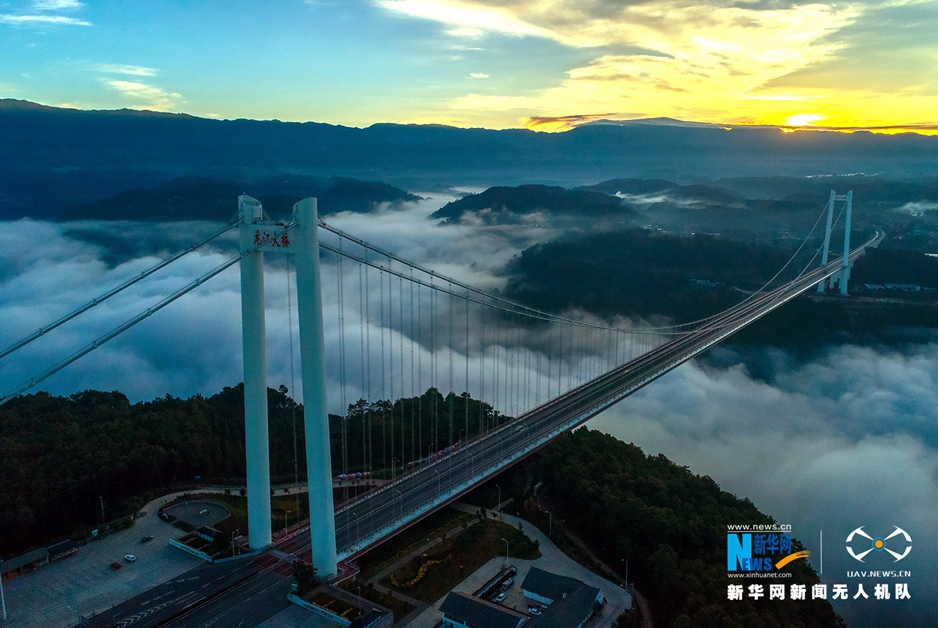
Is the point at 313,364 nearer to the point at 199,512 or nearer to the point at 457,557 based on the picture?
the point at 457,557

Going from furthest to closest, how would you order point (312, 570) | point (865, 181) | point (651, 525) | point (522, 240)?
point (865, 181) → point (522, 240) → point (651, 525) → point (312, 570)

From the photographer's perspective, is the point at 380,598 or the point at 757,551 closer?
the point at 380,598

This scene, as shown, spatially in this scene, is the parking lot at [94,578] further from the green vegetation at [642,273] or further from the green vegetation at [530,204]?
the green vegetation at [530,204]

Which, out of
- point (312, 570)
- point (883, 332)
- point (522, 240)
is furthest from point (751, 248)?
point (312, 570)

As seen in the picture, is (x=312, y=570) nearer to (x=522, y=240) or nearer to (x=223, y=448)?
(x=223, y=448)

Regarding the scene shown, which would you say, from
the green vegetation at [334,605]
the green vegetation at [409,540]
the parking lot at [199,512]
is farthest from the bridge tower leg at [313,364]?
the parking lot at [199,512]

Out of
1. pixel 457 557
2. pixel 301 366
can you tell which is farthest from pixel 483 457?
pixel 301 366

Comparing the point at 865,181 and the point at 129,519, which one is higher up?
the point at 865,181
